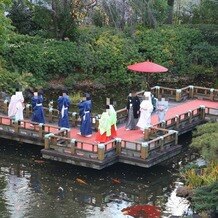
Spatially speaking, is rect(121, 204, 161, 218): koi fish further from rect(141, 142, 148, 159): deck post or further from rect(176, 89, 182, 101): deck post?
rect(176, 89, 182, 101): deck post

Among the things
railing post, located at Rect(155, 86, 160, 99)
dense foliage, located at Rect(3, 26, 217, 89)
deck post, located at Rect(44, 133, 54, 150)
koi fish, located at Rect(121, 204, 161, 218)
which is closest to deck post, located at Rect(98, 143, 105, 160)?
deck post, located at Rect(44, 133, 54, 150)

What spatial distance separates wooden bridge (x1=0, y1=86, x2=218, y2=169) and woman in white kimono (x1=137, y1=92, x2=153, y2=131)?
1.04 ft

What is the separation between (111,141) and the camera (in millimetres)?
21594

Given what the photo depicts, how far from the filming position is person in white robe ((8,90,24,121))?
2458 cm

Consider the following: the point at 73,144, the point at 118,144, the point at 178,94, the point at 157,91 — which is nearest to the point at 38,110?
the point at 73,144

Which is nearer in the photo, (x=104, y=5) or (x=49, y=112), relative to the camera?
(x=49, y=112)

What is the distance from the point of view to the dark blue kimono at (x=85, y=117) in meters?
23.2

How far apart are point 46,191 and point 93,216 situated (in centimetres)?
228

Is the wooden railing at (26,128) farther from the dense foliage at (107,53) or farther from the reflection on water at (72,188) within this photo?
the dense foliage at (107,53)

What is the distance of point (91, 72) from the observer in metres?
36.2

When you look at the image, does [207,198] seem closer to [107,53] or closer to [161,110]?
[161,110]

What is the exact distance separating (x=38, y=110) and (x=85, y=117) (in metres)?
1.94

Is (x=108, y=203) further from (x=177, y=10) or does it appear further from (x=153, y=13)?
(x=177, y=10)

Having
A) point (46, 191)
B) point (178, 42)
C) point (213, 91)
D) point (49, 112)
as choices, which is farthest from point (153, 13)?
point (46, 191)
